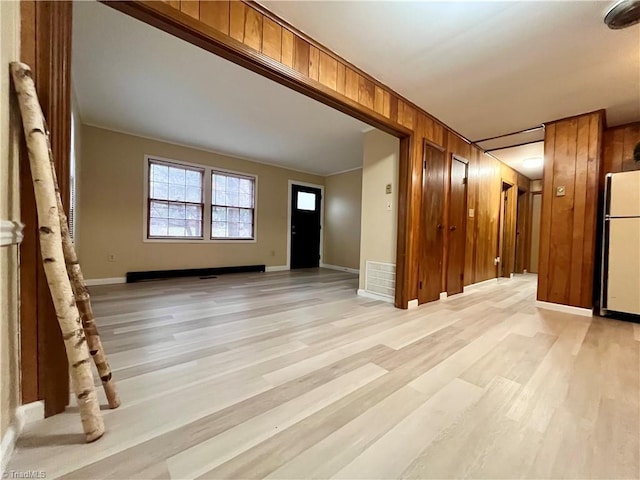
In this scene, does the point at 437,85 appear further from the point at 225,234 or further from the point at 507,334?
the point at 225,234

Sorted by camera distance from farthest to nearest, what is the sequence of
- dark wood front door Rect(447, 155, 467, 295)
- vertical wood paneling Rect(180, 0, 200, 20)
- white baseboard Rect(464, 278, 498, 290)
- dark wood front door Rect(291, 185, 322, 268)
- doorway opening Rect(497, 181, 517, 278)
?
1. dark wood front door Rect(291, 185, 322, 268)
2. doorway opening Rect(497, 181, 517, 278)
3. white baseboard Rect(464, 278, 498, 290)
4. dark wood front door Rect(447, 155, 467, 295)
5. vertical wood paneling Rect(180, 0, 200, 20)

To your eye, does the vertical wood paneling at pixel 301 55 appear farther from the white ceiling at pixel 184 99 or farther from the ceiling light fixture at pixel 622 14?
the ceiling light fixture at pixel 622 14

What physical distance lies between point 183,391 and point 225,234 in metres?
4.27

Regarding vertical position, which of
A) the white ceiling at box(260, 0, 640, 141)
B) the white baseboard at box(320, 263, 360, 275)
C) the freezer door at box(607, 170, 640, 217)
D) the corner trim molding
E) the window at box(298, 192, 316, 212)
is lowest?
the white baseboard at box(320, 263, 360, 275)

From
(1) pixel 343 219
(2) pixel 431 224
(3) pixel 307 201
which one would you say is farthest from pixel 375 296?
(3) pixel 307 201

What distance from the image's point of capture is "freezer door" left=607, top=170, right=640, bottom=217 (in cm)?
274

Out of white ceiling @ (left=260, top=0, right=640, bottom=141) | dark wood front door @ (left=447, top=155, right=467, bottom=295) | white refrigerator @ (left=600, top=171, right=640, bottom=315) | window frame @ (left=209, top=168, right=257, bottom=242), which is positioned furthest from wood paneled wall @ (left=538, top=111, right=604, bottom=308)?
→ window frame @ (left=209, top=168, right=257, bottom=242)

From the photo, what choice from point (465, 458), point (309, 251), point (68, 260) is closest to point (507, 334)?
point (465, 458)

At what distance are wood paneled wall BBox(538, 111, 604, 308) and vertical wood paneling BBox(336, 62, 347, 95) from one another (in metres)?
2.80

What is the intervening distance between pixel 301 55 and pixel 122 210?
12.8 feet

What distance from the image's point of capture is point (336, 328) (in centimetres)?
236

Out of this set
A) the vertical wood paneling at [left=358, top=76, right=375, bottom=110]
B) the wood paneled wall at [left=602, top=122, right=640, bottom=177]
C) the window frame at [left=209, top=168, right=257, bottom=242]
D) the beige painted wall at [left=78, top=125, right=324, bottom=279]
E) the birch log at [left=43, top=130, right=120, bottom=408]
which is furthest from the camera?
the window frame at [left=209, top=168, right=257, bottom=242]

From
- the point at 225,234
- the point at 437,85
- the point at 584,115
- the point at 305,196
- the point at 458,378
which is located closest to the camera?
the point at 458,378

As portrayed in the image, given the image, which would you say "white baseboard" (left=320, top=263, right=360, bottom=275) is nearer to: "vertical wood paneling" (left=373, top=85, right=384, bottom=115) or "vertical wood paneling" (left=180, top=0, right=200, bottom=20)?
"vertical wood paneling" (left=373, top=85, right=384, bottom=115)
